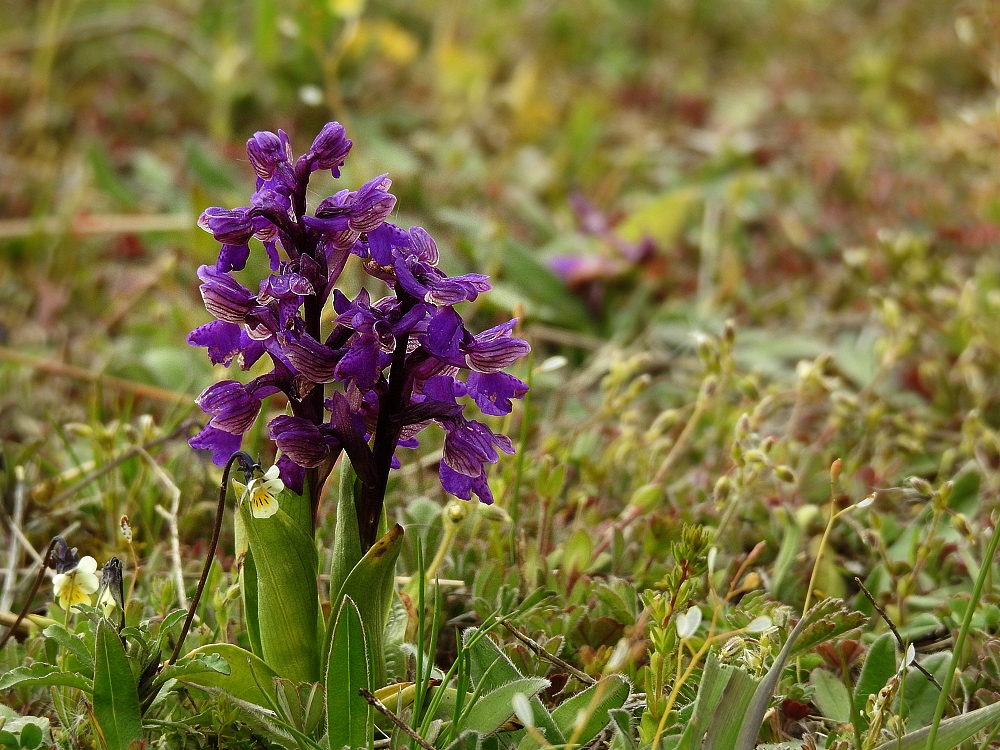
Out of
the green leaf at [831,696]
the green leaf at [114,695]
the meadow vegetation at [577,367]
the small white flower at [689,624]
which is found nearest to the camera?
the small white flower at [689,624]

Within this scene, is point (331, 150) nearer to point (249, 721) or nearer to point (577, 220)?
point (249, 721)

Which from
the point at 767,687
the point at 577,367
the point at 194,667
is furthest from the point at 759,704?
the point at 577,367

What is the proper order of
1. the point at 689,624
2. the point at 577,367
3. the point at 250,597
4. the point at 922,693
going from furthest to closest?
the point at 577,367
the point at 922,693
the point at 250,597
the point at 689,624

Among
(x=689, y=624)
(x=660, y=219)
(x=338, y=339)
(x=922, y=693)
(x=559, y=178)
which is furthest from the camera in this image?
(x=559, y=178)

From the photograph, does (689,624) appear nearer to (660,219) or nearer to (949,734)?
(949,734)

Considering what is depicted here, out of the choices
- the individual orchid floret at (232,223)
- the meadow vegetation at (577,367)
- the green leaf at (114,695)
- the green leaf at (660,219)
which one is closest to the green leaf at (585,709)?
the meadow vegetation at (577,367)

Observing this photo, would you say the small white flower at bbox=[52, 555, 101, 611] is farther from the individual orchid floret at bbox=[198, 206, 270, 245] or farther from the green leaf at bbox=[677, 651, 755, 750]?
the green leaf at bbox=[677, 651, 755, 750]

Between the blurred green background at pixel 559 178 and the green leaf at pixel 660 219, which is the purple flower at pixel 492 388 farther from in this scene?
the green leaf at pixel 660 219
